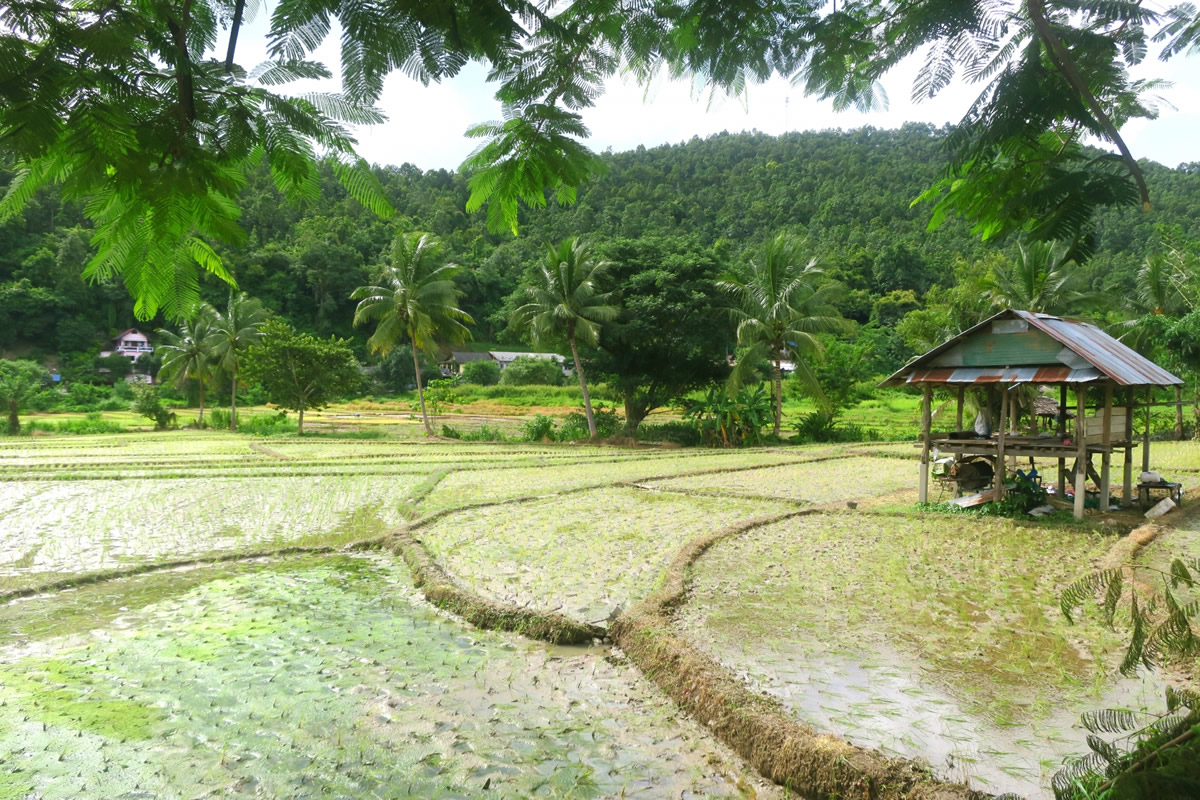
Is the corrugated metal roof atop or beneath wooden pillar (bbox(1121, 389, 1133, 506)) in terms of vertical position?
atop

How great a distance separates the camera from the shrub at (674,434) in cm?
2314

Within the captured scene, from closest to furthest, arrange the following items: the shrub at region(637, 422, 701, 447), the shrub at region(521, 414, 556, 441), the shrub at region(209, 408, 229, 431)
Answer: the shrub at region(637, 422, 701, 447), the shrub at region(521, 414, 556, 441), the shrub at region(209, 408, 229, 431)

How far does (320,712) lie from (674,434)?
19.9 meters

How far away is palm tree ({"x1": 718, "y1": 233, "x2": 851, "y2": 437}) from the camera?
21156 mm

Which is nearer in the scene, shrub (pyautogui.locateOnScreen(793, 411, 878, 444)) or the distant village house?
shrub (pyautogui.locateOnScreen(793, 411, 878, 444))

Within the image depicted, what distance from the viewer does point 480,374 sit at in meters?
48.7

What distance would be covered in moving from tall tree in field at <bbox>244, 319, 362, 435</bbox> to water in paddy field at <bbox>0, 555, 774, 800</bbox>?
849 inches

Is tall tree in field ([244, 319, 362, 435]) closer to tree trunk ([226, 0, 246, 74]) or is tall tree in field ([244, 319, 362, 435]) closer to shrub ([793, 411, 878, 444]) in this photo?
shrub ([793, 411, 878, 444])

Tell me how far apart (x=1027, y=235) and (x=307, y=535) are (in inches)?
318

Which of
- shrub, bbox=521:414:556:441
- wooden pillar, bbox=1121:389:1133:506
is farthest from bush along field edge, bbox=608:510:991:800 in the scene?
shrub, bbox=521:414:556:441

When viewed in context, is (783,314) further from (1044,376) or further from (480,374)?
(480,374)

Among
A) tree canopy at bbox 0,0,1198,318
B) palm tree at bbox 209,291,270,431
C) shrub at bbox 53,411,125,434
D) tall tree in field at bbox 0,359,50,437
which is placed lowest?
shrub at bbox 53,411,125,434

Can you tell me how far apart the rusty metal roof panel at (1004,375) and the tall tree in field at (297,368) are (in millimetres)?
21688

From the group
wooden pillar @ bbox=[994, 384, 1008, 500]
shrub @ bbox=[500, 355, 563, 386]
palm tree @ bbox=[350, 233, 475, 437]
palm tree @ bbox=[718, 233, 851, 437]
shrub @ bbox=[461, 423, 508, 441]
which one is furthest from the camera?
shrub @ bbox=[500, 355, 563, 386]
